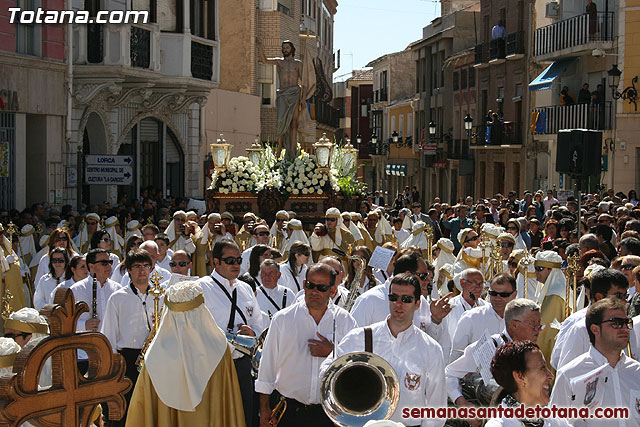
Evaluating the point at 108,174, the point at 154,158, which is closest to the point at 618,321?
the point at 108,174

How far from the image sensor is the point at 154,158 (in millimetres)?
27938

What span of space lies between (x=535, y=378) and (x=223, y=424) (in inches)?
88.5

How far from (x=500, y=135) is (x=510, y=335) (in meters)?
34.6

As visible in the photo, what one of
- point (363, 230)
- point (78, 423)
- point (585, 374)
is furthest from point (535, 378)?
point (363, 230)

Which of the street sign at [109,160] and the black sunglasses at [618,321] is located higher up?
the street sign at [109,160]

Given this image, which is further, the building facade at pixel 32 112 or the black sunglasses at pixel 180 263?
the building facade at pixel 32 112

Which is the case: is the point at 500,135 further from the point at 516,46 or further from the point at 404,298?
the point at 404,298

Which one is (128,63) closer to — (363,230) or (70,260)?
(363,230)

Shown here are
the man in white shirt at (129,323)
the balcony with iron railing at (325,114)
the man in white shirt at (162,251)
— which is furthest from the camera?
the balcony with iron railing at (325,114)

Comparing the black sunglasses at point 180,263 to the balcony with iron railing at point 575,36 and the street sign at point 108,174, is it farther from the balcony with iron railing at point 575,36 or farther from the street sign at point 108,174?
the balcony with iron railing at point 575,36

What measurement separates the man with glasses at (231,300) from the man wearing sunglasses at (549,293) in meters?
2.08

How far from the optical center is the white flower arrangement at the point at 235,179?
62.8 feet
